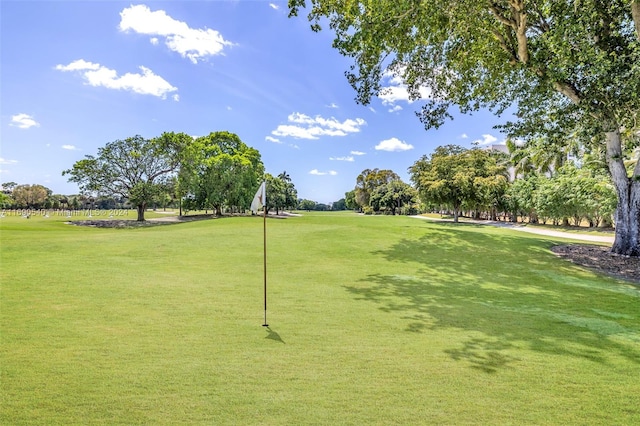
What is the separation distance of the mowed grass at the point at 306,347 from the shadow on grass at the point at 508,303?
0.18 ft

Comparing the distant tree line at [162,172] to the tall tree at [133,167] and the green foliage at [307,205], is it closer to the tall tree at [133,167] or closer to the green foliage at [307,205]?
the tall tree at [133,167]

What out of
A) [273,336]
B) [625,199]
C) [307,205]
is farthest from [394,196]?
[307,205]

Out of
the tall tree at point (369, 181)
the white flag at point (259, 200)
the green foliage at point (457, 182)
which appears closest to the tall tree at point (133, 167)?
the green foliage at point (457, 182)

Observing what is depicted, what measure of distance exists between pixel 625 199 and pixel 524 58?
801 centimetres

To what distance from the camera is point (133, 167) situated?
135 feet

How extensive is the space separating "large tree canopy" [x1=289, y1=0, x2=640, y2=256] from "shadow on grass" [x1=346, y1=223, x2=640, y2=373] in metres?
6.20

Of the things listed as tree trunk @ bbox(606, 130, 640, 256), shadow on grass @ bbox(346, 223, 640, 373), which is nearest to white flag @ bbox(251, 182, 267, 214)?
shadow on grass @ bbox(346, 223, 640, 373)

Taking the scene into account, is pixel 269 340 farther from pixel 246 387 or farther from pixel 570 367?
pixel 570 367

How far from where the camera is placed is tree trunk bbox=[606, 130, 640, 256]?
1449 cm

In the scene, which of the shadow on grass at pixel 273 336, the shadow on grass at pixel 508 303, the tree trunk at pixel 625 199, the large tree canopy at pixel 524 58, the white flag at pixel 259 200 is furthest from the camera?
the tree trunk at pixel 625 199

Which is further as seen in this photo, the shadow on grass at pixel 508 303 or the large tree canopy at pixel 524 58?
the large tree canopy at pixel 524 58

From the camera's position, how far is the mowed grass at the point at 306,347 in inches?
133

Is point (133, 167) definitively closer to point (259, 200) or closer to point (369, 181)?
point (259, 200)

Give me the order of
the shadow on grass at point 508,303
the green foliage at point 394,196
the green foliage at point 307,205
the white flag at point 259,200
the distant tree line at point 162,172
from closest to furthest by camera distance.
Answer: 1. the shadow on grass at point 508,303
2. the white flag at point 259,200
3. the distant tree line at point 162,172
4. the green foliage at point 394,196
5. the green foliage at point 307,205
